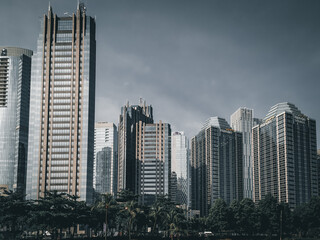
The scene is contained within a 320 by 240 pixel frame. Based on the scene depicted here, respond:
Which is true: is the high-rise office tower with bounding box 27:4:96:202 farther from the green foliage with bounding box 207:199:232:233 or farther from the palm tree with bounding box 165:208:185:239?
the green foliage with bounding box 207:199:232:233

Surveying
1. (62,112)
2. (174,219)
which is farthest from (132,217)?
(62,112)

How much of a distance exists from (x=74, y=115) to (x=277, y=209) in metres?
98.7

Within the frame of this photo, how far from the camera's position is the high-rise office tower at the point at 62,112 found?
18575 cm

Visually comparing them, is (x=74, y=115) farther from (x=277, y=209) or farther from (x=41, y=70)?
(x=277, y=209)

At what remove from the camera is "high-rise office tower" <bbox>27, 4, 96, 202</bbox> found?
18575cm

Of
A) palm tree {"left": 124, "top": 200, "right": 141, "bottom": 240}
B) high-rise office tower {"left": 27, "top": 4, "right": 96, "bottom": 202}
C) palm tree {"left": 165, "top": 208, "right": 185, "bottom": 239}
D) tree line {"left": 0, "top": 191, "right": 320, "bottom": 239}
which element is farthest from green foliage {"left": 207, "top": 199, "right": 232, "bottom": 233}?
high-rise office tower {"left": 27, "top": 4, "right": 96, "bottom": 202}

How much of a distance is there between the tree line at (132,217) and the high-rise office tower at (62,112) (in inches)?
1184

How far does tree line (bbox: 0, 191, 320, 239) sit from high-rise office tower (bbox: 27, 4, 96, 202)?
98.7ft

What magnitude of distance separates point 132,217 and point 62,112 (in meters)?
91.0

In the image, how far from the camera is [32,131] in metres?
194

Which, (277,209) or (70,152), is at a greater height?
(70,152)

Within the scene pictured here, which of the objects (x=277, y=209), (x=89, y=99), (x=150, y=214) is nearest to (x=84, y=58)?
(x=89, y=99)

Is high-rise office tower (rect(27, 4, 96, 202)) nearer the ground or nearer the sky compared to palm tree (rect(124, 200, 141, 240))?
nearer the sky

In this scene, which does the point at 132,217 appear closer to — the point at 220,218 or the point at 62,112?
the point at 220,218
